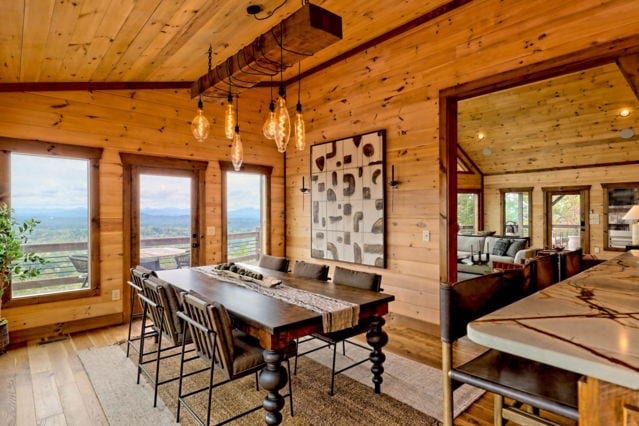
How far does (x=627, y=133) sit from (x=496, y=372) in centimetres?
839

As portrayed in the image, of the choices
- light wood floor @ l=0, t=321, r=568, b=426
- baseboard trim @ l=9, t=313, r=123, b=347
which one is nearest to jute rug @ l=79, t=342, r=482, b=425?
light wood floor @ l=0, t=321, r=568, b=426

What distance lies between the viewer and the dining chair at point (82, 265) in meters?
4.24

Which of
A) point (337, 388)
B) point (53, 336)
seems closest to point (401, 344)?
point (337, 388)

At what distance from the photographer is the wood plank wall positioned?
3062 mm

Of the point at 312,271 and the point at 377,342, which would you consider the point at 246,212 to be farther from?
the point at 377,342

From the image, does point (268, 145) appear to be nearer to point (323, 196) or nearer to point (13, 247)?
point (323, 196)

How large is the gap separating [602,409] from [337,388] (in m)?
2.13

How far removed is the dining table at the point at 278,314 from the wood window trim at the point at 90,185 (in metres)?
1.49

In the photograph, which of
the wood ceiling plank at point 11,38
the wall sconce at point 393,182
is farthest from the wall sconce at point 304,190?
the wood ceiling plank at point 11,38

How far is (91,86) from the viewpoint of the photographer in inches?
167

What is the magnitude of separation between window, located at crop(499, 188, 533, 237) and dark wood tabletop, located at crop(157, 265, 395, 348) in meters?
9.20

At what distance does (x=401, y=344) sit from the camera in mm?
3773

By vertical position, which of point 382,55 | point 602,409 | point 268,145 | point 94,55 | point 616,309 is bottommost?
point 602,409

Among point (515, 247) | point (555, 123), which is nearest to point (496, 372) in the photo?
point (515, 247)
